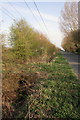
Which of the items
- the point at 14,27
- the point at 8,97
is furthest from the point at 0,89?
the point at 14,27

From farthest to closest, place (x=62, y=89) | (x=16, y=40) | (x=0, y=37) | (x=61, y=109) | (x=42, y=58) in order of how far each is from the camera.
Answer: (x=42, y=58), (x=16, y=40), (x=0, y=37), (x=62, y=89), (x=61, y=109)

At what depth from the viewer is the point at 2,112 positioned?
4160mm

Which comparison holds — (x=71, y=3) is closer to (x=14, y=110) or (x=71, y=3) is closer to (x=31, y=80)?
(x=31, y=80)

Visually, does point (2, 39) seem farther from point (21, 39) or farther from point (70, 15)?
point (70, 15)

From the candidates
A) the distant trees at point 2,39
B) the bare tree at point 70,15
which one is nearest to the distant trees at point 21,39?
the distant trees at point 2,39

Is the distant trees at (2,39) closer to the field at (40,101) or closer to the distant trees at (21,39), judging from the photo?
the field at (40,101)

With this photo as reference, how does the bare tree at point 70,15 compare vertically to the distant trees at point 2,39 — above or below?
above

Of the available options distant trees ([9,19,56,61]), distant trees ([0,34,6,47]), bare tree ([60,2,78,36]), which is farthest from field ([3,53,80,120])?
bare tree ([60,2,78,36])

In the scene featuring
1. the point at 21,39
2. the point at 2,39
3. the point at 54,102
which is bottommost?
the point at 54,102

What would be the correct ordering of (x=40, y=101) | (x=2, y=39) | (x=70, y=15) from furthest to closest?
(x=70, y=15), (x=2, y=39), (x=40, y=101)

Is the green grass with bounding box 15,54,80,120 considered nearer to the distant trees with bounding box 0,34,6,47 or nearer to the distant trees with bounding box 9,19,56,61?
the distant trees with bounding box 0,34,6,47

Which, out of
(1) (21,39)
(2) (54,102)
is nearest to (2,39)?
(2) (54,102)

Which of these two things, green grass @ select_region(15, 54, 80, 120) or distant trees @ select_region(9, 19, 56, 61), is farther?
distant trees @ select_region(9, 19, 56, 61)

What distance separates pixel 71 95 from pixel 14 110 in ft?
5.85
